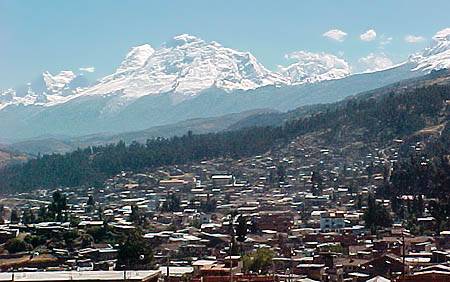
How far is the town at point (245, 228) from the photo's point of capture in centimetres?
4859

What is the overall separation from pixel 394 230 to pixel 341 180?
50.5m

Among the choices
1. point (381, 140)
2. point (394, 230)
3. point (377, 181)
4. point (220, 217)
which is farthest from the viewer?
point (381, 140)

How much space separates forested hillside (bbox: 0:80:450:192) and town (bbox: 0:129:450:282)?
6.30 m

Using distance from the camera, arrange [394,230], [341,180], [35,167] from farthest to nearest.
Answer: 1. [35,167]
2. [341,180]
3. [394,230]

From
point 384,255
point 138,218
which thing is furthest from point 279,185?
point 384,255

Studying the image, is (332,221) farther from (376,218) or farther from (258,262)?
(258,262)

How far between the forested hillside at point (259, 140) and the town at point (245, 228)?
630 cm

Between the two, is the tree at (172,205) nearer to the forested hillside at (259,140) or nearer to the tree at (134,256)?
the forested hillside at (259,140)

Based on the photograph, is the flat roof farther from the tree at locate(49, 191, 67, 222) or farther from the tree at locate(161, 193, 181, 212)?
the tree at locate(161, 193, 181, 212)

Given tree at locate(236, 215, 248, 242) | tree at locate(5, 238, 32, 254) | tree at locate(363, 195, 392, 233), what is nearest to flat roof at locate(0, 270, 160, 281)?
tree at locate(5, 238, 32, 254)

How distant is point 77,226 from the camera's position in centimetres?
6850

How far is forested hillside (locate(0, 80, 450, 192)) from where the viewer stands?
140 metres

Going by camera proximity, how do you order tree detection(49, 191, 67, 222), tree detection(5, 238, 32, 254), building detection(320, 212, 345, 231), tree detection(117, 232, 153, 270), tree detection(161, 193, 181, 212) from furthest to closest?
tree detection(161, 193, 181, 212), building detection(320, 212, 345, 231), tree detection(49, 191, 67, 222), tree detection(5, 238, 32, 254), tree detection(117, 232, 153, 270)

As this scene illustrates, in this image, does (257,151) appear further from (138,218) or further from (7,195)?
(138,218)
